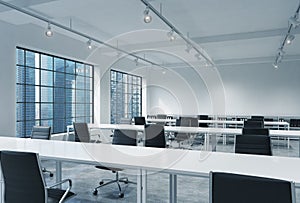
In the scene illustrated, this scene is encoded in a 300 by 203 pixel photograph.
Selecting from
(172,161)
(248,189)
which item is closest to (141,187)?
(172,161)

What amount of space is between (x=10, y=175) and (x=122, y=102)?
7.37m

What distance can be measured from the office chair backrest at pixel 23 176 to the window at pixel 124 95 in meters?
6.10

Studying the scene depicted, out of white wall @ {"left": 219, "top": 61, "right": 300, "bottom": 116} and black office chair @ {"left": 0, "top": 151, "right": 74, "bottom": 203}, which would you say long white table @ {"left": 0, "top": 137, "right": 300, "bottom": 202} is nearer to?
black office chair @ {"left": 0, "top": 151, "right": 74, "bottom": 203}

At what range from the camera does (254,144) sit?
2.58 meters

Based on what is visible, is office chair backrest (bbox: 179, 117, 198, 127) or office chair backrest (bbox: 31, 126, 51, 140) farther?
office chair backrest (bbox: 179, 117, 198, 127)

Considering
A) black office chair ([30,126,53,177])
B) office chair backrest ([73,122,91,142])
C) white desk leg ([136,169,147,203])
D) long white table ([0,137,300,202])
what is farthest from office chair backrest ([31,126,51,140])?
white desk leg ([136,169,147,203])

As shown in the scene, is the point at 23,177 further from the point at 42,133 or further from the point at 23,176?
the point at 42,133

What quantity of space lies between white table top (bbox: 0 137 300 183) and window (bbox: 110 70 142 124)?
211 inches

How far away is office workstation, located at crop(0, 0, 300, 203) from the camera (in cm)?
252

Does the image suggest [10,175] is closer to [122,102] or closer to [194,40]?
[194,40]

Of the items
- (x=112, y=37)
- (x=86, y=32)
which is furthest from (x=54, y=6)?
(x=112, y=37)

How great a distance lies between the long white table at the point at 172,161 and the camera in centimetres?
182

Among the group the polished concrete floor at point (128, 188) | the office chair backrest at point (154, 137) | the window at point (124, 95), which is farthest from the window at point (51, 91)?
the office chair backrest at point (154, 137)

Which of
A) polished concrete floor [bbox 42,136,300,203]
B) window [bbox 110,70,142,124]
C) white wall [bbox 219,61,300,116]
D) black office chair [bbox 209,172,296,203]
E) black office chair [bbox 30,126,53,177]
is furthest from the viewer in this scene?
white wall [bbox 219,61,300,116]
